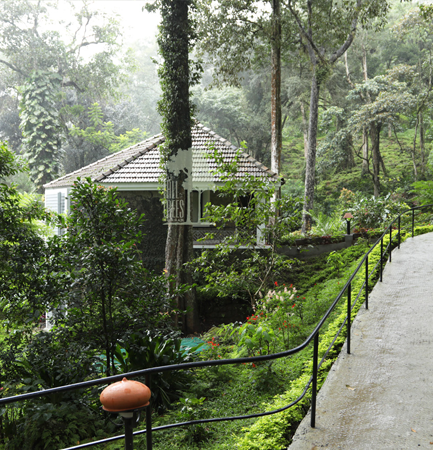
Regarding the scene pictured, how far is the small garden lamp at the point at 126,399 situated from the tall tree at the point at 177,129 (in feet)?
27.9

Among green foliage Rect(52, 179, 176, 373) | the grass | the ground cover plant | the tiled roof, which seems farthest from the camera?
the tiled roof

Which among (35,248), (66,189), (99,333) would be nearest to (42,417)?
(99,333)

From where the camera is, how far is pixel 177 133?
10703mm

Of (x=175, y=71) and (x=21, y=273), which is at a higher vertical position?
(x=175, y=71)

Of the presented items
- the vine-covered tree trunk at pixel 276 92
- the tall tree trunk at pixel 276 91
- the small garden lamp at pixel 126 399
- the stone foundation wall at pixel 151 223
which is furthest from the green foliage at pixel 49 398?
the vine-covered tree trunk at pixel 276 92

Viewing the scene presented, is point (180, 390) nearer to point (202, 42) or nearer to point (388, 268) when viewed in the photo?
point (388, 268)

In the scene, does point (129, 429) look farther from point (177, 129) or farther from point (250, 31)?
point (250, 31)

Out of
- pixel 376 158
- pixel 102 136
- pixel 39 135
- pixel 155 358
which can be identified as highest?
pixel 102 136

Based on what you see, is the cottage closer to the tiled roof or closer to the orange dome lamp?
the tiled roof

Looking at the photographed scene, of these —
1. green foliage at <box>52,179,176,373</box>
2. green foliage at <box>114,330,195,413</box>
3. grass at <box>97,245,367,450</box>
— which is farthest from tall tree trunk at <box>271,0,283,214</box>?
green foliage at <box>114,330,195,413</box>

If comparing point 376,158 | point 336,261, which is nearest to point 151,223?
point 336,261

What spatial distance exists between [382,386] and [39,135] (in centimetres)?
2593

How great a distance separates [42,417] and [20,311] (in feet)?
4.85

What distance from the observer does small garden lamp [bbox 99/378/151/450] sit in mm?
1742
